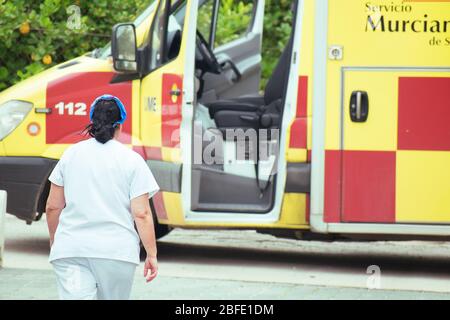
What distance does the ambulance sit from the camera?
8.62 meters

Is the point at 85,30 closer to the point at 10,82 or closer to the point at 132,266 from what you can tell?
the point at 10,82

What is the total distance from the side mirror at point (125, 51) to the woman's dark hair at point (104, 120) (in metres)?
3.53

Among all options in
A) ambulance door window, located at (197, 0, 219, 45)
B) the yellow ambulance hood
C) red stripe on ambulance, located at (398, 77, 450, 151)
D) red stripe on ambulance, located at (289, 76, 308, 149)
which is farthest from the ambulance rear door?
ambulance door window, located at (197, 0, 219, 45)

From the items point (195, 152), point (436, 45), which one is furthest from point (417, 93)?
point (195, 152)

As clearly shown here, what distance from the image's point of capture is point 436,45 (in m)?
8.57

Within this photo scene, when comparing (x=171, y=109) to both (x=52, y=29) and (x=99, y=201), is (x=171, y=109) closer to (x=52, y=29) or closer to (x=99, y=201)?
(x=99, y=201)

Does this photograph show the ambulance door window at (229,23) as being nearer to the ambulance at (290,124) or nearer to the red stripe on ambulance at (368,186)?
the ambulance at (290,124)

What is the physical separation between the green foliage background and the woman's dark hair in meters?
6.57

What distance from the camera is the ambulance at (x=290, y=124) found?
28.3 feet

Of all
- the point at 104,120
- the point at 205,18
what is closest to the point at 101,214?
the point at 104,120

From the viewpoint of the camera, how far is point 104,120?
5.51m

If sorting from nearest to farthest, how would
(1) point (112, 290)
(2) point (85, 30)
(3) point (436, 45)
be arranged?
1. (1) point (112, 290)
2. (3) point (436, 45)
3. (2) point (85, 30)

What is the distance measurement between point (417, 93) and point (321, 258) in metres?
2.00

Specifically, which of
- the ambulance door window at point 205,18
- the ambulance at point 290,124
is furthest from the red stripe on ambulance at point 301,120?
the ambulance door window at point 205,18
